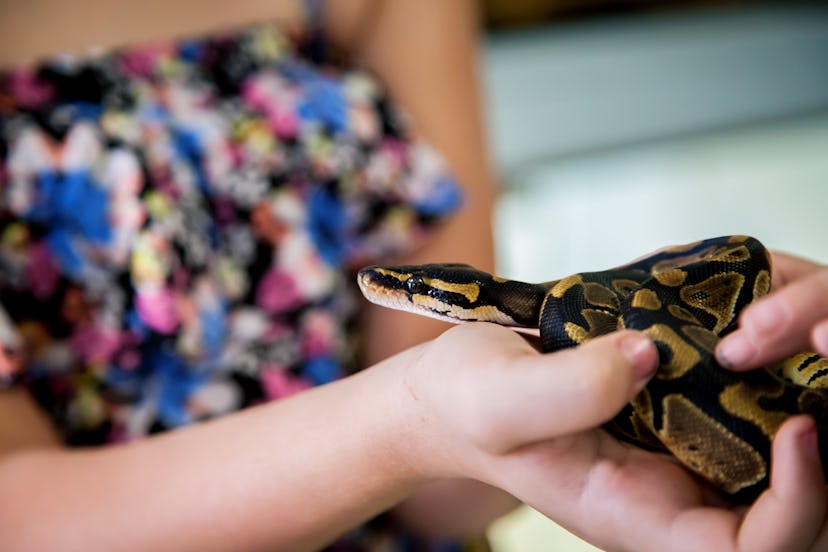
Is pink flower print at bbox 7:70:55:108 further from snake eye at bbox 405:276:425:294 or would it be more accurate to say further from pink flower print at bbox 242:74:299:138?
snake eye at bbox 405:276:425:294

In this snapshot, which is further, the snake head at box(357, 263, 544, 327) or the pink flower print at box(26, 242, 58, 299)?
the pink flower print at box(26, 242, 58, 299)

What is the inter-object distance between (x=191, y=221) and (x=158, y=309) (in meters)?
0.14

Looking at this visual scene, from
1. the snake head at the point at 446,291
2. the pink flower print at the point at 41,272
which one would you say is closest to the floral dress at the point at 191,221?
the pink flower print at the point at 41,272

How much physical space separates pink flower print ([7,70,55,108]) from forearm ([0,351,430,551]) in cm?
48

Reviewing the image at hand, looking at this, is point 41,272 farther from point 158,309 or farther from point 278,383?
point 278,383

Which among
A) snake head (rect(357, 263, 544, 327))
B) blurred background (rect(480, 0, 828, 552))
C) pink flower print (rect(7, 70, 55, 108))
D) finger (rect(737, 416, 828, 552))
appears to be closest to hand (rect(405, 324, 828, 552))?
finger (rect(737, 416, 828, 552))

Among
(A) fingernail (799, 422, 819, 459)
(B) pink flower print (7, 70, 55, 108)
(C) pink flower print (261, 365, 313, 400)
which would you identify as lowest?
(C) pink flower print (261, 365, 313, 400)

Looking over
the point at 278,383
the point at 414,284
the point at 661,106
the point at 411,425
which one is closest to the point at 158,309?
the point at 278,383

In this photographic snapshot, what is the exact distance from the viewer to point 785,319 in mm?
535

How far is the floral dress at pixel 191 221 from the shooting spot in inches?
39.3

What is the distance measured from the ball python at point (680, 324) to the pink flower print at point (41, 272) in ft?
1.45

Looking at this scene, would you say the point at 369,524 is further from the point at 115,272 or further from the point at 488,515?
the point at 115,272

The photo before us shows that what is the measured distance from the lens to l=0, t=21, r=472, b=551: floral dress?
999 millimetres

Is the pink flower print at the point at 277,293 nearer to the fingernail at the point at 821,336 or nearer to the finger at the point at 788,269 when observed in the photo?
the finger at the point at 788,269
